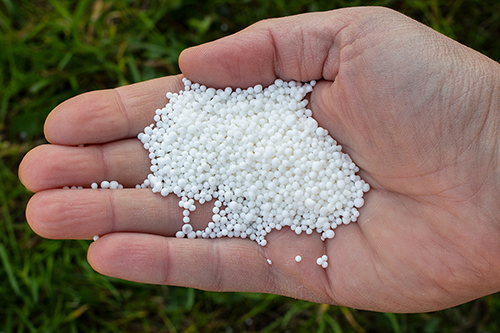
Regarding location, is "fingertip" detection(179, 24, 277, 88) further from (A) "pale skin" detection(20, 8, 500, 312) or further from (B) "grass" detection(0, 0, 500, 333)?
(B) "grass" detection(0, 0, 500, 333)

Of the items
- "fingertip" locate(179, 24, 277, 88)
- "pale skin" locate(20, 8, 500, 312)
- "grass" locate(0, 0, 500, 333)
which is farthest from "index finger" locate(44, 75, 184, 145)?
"grass" locate(0, 0, 500, 333)

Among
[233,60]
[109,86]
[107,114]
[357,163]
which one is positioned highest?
[233,60]

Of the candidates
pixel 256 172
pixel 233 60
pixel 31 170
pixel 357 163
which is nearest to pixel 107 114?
pixel 31 170

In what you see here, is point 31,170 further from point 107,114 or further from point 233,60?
point 233,60

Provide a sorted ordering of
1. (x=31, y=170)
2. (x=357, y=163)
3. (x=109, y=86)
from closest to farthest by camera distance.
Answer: (x=31, y=170) → (x=357, y=163) → (x=109, y=86)

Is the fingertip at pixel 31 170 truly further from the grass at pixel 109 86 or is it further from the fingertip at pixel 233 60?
the fingertip at pixel 233 60

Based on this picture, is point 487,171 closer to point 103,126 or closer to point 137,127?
point 137,127

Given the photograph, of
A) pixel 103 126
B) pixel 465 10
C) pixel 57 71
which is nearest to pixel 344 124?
pixel 103 126
